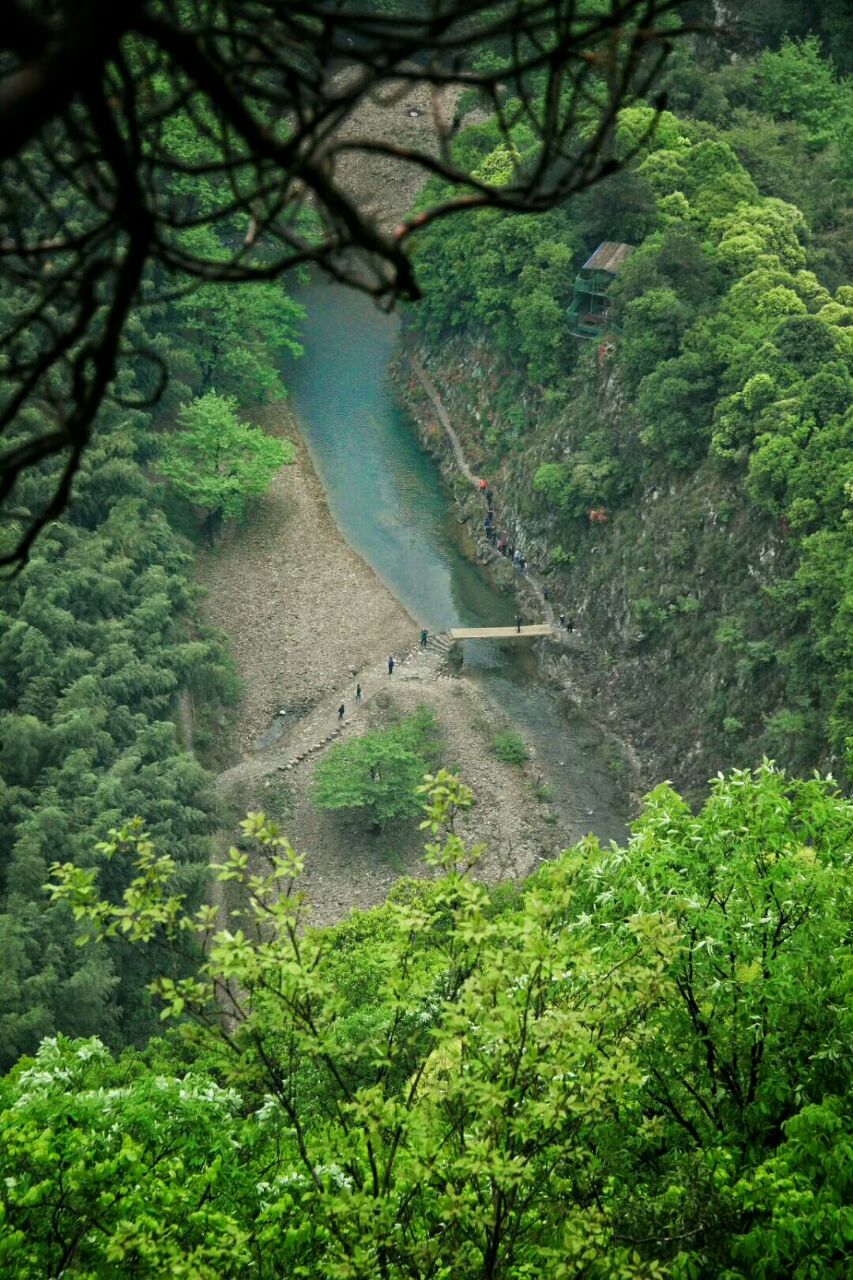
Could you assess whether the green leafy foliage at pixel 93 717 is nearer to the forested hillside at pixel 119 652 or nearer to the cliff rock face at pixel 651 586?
the forested hillside at pixel 119 652

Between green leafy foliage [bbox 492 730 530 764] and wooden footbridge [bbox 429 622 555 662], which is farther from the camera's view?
wooden footbridge [bbox 429 622 555 662]

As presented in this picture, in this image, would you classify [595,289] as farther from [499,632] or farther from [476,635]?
[476,635]

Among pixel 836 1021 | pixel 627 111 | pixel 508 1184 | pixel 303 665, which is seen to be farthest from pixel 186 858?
pixel 627 111

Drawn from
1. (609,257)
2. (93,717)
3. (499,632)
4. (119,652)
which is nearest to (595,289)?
(609,257)

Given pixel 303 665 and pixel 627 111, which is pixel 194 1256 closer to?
pixel 303 665

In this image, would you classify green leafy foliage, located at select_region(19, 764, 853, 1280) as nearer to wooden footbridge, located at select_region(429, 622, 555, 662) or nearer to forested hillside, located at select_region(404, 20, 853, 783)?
forested hillside, located at select_region(404, 20, 853, 783)

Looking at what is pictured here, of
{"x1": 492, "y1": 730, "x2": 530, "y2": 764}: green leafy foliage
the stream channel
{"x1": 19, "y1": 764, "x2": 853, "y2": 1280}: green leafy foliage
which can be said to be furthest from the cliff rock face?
{"x1": 19, "y1": 764, "x2": 853, "y2": 1280}: green leafy foliage

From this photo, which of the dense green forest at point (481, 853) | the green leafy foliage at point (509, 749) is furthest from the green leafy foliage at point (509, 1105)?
the green leafy foliage at point (509, 749)
